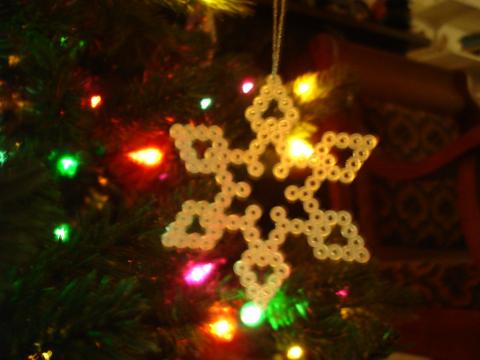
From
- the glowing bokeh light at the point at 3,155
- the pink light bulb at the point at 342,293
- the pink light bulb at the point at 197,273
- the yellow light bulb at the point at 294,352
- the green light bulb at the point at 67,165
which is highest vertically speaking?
the green light bulb at the point at 67,165

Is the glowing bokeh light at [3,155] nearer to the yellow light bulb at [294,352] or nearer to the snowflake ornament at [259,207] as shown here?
the snowflake ornament at [259,207]

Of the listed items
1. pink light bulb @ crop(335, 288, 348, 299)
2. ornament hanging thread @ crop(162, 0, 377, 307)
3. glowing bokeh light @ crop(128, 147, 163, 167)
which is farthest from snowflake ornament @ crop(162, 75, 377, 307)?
glowing bokeh light @ crop(128, 147, 163, 167)

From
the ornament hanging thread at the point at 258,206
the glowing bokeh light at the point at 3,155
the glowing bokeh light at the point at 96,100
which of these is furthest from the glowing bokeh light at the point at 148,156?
the glowing bokeh light at the point at 3,155

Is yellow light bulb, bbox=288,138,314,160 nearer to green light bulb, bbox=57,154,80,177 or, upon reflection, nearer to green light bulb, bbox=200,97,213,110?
green light bulb, bbox=200,97,213,110

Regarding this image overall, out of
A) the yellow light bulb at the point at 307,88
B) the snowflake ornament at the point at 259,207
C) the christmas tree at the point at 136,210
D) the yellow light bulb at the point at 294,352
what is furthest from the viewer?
the yellow light bulb at the point at 307,88

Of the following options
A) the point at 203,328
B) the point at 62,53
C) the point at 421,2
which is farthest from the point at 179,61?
the point at 421,2

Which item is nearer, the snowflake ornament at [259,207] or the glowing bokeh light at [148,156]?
the snowflake ornament at [259,207]

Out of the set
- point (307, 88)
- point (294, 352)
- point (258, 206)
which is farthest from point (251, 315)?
point (307, 88)
